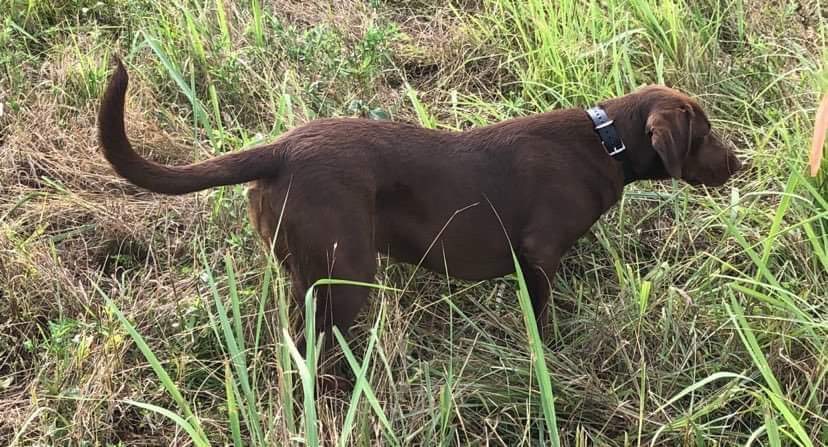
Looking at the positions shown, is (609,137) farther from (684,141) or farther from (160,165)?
(160,165)

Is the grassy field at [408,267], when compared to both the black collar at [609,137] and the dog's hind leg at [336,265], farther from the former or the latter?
the black collar at [609,137]

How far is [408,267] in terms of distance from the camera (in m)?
2.94

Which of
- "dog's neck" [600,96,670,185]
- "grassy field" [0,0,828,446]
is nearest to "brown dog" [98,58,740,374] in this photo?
"dog's neck" [600,96,670,185]

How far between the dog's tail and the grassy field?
9.7 inches

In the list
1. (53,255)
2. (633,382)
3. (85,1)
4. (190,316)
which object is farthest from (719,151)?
(85,1)

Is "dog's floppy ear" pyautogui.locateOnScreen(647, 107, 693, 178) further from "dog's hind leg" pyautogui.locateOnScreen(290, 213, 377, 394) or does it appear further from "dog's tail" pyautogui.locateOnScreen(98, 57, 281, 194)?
"dog's tail" pyautogui.locateOnScreen(98, 57, 281, 194)

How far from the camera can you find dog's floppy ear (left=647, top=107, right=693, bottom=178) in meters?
2.51

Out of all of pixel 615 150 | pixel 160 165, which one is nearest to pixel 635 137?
pixel 615 150

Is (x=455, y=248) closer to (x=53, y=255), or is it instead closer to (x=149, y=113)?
(x=53, y=255)

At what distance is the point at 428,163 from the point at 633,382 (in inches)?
35.7

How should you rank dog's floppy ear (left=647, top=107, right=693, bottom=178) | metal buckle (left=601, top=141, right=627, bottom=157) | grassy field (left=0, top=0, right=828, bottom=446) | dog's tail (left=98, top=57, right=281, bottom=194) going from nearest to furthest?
dog's tail (left=98, top=57, right=281, bottom=194) → grassy field (left=0, top=0, right=828, bottom=446) → dog's floppy ear (left=647, top=107, right=693, bottom=178) → metal buckle (left=601, top=141, right=627, bottom=157)

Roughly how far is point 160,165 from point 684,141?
1.62m

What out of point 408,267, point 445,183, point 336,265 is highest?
point 445,183

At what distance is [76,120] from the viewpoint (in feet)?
11.9
